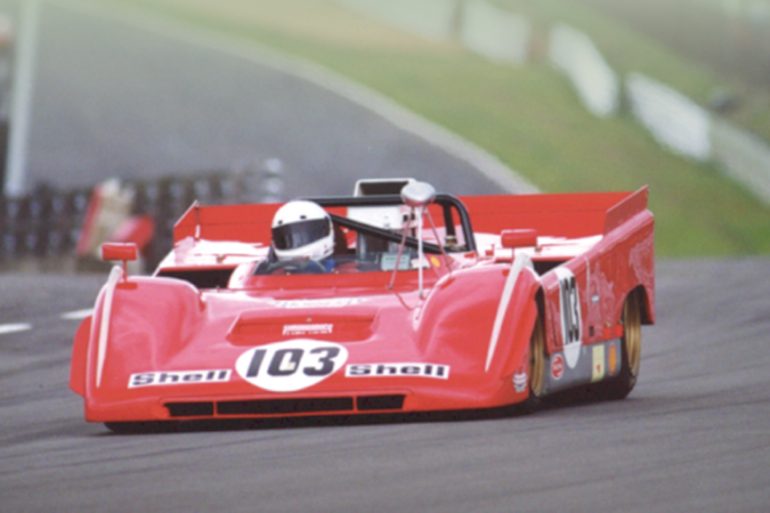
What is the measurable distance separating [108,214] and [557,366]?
58.6ft

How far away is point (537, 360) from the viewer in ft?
27.6

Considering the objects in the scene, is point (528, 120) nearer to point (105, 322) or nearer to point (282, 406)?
point (105, 322)

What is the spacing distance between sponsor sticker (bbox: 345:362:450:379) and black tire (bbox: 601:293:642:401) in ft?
6.86

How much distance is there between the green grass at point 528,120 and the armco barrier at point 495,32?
0.35 metres

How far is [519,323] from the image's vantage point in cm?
805

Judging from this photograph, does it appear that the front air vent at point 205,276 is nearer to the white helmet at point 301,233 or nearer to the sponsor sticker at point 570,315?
the white helmet at point 301,233

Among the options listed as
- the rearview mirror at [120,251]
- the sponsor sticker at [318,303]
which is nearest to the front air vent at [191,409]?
the sponsor sticker at [318,303]

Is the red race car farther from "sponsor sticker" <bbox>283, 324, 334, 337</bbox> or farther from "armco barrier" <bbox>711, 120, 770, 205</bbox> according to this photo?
"armco barrier" <bbox>711, 120, 770, 205</bbox>

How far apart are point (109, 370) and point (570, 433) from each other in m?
1.87

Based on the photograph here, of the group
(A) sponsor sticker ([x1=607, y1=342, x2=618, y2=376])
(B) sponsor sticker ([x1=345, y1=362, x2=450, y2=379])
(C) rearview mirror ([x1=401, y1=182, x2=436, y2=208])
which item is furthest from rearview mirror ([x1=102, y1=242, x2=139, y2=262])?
(A) sponsor sticker ([x1=607, y1=342, x2=618, y2=376])

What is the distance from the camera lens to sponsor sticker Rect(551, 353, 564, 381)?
864cm

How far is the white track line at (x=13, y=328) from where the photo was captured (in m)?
14.8

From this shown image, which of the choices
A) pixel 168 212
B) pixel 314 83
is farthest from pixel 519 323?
pixel 314 83

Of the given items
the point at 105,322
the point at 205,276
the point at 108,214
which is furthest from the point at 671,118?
the point at 105,322
